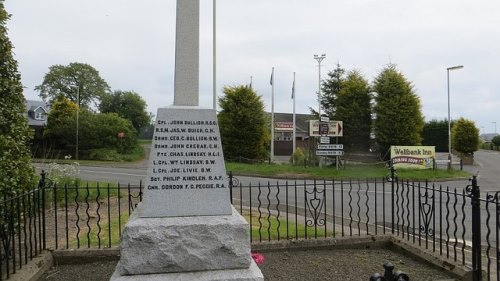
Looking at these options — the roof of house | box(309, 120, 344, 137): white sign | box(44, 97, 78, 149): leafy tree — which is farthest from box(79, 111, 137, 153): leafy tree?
box(309, 120, 344, 137): white sign

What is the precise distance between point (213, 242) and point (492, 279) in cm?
330

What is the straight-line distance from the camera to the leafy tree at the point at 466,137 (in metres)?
31.2

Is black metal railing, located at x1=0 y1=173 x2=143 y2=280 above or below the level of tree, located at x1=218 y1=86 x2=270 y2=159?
below

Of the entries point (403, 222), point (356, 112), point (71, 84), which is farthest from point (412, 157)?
point (71, 84)

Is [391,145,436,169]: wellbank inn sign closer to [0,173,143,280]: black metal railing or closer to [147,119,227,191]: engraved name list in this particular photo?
[0,173,143,280]: black metal railing

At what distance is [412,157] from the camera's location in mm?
21531

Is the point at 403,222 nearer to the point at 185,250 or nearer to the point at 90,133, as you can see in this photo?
the point at 185,250

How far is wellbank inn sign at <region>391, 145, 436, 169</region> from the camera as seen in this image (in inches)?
846

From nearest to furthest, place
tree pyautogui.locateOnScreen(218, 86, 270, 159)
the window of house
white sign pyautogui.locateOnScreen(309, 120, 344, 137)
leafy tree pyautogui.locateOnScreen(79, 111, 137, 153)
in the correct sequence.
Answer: white sign pyautogui.locateOnScreen(309, 120, 344, 137) → tree pyautogui.locateOnScreen(218, 86, 270, 159) → leafy tree pyautogui.locateOnScreen(79, 111, 137, 153) → the window of house

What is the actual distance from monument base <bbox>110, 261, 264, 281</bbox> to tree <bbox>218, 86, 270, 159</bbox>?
22362 millimetres

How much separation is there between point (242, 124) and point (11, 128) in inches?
829

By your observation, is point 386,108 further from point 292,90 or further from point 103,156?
point 103,156

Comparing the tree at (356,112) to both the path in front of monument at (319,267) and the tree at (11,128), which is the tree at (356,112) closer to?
the path in front of monument at (319,267)

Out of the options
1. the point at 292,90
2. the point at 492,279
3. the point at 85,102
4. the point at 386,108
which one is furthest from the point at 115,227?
the point at 85,102
